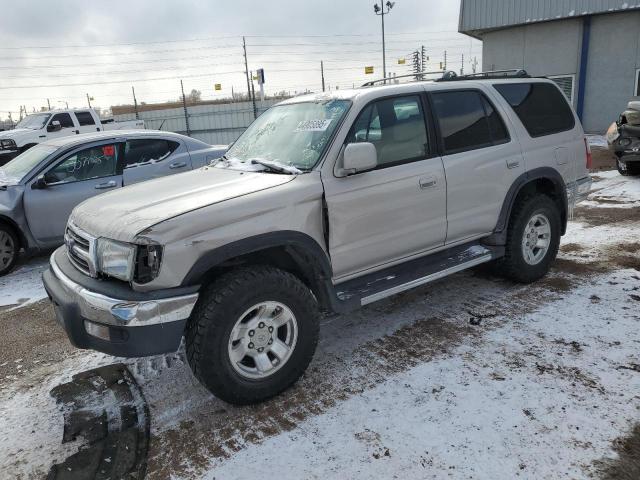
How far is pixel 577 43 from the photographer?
689 inches

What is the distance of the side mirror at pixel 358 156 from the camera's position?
3.26 metres

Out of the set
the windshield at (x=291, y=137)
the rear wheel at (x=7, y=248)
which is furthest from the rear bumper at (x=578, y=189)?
the rear wheel at (x=7, y=248)

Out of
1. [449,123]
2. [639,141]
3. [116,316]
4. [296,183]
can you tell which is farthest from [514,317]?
[639,141]

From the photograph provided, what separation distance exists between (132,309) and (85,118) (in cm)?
1688

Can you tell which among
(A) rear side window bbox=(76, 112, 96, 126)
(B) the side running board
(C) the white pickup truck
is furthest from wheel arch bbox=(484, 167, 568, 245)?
(A) rear side window bbox=(76, 112, 96, 126)

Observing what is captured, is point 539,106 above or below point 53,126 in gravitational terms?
above

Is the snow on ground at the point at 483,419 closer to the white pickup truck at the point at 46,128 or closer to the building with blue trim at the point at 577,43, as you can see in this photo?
the white pickup truck at the point at 46,128

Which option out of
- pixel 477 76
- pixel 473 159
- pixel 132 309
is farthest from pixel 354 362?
pixel 477 76

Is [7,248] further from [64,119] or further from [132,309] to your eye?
[64,119]

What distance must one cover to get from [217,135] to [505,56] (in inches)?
498

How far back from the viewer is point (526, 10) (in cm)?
1789

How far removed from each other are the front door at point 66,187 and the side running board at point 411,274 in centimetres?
435

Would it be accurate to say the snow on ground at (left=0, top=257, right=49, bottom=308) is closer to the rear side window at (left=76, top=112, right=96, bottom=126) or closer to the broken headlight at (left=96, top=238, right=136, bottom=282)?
the broken headlight at (left=96, top=238, right=136, bottom=282)

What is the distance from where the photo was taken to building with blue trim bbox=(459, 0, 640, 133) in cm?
1648
